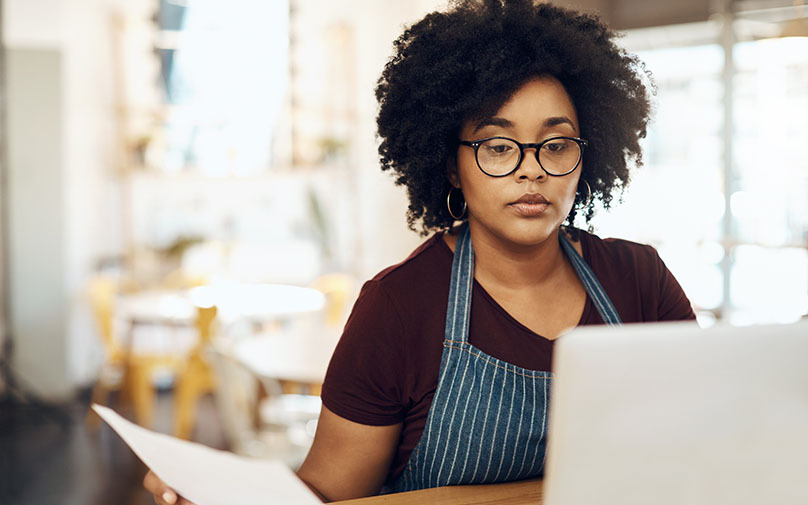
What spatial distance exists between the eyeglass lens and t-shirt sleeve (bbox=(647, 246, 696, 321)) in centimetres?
30

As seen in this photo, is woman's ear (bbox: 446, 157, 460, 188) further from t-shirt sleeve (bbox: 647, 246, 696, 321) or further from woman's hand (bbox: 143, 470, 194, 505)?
woman's hand (bbox: 143, 470, 194, 505)

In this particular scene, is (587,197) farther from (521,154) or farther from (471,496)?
(471,496)

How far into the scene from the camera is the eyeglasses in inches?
43.5

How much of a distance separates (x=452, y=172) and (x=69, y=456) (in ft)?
12.5

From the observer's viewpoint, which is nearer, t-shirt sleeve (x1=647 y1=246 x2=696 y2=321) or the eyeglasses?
the eyeglasses

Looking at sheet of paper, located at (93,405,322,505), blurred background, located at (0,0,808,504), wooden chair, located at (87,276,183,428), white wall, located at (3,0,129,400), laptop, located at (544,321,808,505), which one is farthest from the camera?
white wall, located at (3,0,129,400)

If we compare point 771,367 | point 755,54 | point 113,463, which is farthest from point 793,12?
point 113,463

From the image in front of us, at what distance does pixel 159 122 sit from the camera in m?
6.25

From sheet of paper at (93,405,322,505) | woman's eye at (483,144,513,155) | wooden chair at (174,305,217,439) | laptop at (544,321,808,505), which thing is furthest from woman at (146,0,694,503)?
wooden chair at (174,305,217,439)

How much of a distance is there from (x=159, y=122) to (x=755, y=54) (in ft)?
13.9

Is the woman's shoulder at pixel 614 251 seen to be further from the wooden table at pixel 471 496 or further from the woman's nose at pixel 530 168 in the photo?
the wooden table at pixel 471 496

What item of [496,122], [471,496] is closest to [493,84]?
[496,122]

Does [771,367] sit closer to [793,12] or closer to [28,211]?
[793,12]

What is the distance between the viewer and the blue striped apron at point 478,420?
1.12m
